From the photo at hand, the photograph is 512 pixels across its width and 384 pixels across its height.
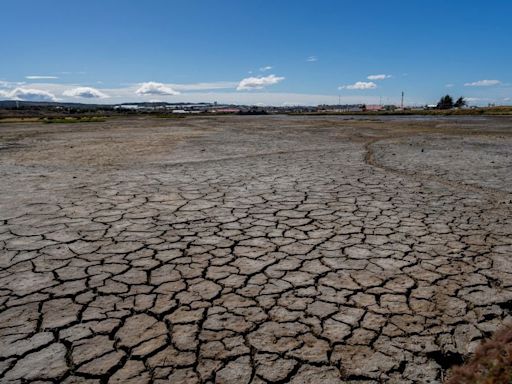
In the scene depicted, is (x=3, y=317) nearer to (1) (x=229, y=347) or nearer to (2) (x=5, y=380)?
(2) (x=5, y=380)

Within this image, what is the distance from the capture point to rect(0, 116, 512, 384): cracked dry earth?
2018mm

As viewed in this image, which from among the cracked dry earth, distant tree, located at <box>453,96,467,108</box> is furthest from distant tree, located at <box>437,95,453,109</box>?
the cracked dry earth

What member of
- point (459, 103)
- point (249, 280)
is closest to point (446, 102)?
point (459, 103)

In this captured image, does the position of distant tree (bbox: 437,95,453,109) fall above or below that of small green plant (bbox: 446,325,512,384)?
above

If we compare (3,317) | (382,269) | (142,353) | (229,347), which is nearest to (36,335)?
(3,317)

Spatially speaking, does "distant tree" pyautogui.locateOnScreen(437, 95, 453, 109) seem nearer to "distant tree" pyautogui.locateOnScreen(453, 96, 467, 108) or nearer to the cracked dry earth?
"distant tree" pyautogui.locateOnScreen(453, 96, 467, 108)

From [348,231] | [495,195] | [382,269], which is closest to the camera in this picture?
[382,269]

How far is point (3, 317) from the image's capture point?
2416 millimetres

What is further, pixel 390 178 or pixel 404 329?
pixel 390 178

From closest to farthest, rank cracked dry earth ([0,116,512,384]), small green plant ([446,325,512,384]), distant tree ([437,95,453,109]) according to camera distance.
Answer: small green plant ([446,325,512,384]), cracked dry earth ([0,116,512,384]), distant tree ([437,95,453,109])

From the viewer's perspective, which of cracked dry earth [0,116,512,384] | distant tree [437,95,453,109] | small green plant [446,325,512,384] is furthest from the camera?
distant tree [437,95,453,109]

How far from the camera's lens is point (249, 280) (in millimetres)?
2895

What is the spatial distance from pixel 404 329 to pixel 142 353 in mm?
1440

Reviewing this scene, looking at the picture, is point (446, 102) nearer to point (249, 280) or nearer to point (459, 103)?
point (459, 103)
